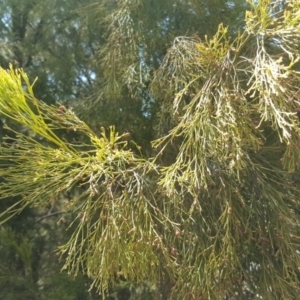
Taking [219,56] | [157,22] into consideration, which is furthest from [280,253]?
[157,22]

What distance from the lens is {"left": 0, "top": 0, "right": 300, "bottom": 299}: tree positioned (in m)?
1.37

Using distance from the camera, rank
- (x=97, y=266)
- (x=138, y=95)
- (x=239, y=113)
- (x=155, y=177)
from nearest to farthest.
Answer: (x=239, y=113) < (x=97, y=266) < (x=155, y=177) < (x=138, y=95)

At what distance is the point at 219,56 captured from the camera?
56.9 inches

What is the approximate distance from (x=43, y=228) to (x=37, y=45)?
782 mm

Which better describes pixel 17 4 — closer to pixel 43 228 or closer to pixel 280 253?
pixel 43 228

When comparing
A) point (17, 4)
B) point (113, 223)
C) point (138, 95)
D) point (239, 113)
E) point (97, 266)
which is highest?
point (17, 4)

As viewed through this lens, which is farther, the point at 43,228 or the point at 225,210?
the point at 43,228

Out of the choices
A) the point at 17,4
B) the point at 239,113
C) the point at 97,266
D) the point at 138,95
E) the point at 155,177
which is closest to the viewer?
the point at 239,113

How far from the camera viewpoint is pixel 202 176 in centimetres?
140

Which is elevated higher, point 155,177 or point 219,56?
point 219,56

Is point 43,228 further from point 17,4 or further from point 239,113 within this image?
point 239,113

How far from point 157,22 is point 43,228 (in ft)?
3.33

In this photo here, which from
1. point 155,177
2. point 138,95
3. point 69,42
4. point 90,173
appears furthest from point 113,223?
point 69,42

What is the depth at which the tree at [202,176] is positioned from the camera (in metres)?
1.37
